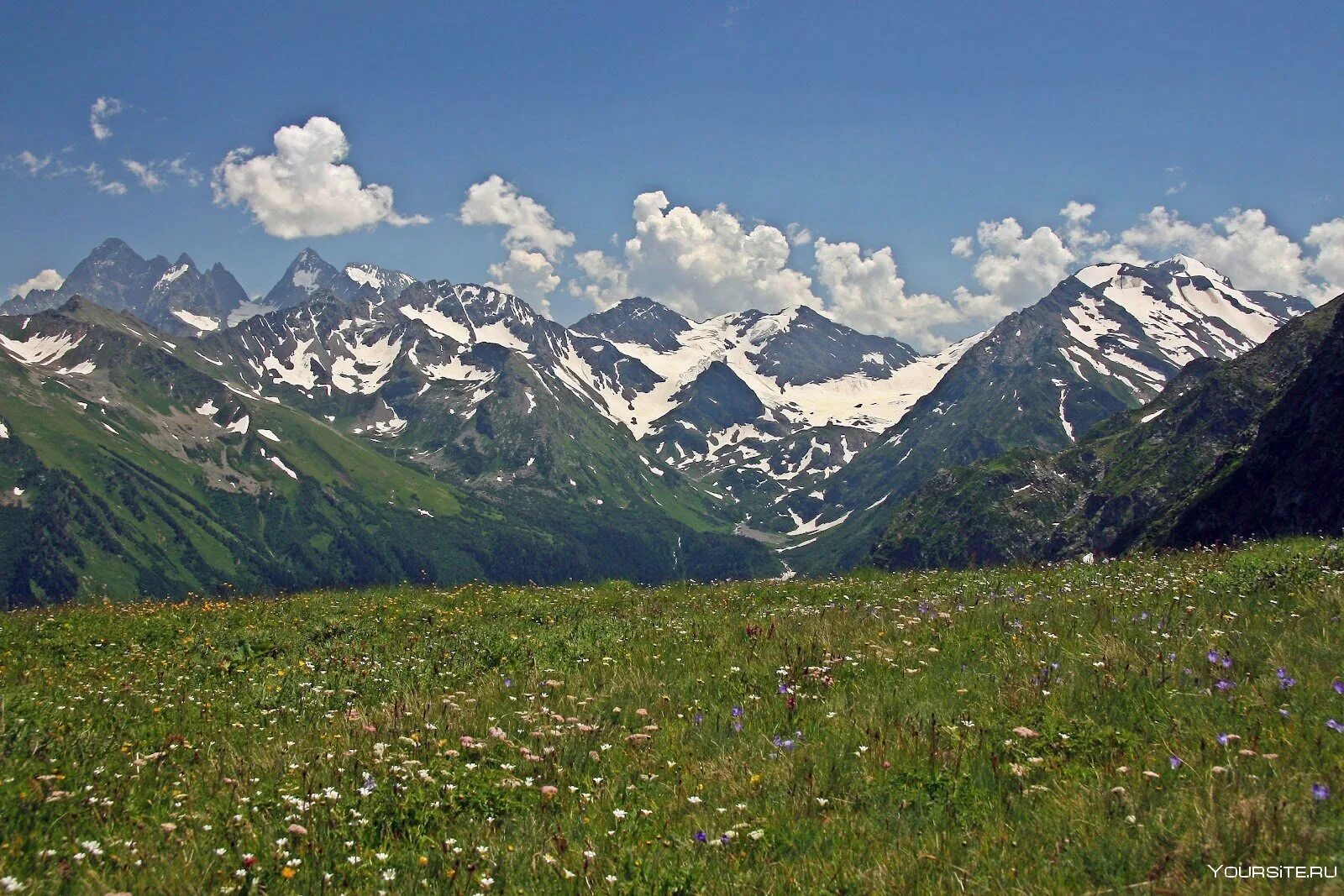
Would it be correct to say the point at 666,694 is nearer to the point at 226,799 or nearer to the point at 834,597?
the point at 226,799

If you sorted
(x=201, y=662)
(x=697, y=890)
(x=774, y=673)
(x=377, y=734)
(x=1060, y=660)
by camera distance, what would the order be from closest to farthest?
1. (x=697, y=890)
2. (x=377, y=734)
3. (x=1060, y=660)
4. (x=774, y=673)
5. (x=201, y=662)

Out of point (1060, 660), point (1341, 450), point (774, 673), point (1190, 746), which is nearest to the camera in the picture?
point (1190, 746)

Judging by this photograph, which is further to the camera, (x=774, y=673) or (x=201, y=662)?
(x=201, y=662)

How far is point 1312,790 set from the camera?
16.5ft

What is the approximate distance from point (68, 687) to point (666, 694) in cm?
800

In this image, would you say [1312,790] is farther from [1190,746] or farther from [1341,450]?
[1341,450]

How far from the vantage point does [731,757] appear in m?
7.02

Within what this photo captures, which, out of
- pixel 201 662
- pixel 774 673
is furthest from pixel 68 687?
pixel 774 673

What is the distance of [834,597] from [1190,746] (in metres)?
11.2

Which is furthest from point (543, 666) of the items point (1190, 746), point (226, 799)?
point (1190, 746)

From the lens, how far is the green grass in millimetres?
5102

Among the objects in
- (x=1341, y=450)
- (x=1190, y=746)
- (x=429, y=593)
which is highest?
(x=1341, y=450)

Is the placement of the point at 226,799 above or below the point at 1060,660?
below

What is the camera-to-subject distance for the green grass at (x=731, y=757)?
5102 millimetres
